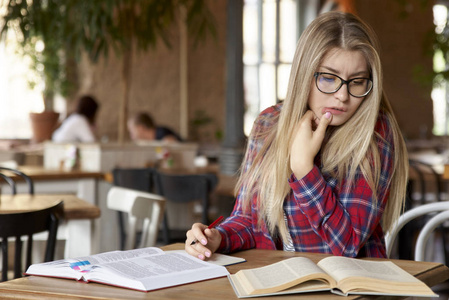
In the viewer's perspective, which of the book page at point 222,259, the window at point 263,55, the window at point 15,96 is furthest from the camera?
the window at point 263,55

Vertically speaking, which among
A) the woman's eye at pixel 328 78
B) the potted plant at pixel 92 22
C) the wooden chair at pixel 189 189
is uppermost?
the potted plant at pixel 92 22

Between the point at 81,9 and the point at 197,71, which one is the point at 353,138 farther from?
the point at 197,71

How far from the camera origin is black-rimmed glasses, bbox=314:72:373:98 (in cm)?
146

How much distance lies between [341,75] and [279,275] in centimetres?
53

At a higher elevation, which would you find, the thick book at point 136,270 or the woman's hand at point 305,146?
the woman's hand at point 305,146

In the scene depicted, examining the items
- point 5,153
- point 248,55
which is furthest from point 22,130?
point 248,55

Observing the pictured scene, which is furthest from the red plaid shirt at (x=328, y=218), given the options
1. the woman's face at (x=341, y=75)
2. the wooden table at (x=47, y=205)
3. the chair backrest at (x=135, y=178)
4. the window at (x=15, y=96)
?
the window at (x=15, y=96)

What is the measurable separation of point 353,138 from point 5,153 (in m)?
5.08

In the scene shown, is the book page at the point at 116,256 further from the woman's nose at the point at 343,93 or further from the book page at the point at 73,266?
the woman's nose at the point at 343,93

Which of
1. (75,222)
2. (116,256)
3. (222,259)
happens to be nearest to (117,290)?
(116,256)

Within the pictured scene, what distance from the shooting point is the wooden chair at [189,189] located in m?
3.63

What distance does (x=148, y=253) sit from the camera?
54.0 inches

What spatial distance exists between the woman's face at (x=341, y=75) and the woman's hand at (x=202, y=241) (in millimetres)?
360

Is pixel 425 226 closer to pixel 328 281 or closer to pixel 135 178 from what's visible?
pixel 328 281
